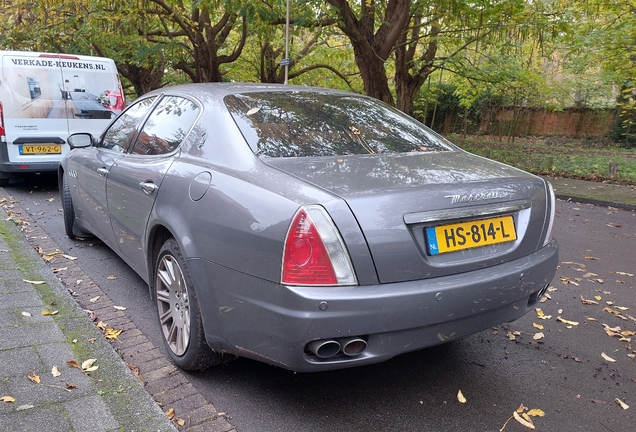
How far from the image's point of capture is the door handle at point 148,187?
3.09 metres

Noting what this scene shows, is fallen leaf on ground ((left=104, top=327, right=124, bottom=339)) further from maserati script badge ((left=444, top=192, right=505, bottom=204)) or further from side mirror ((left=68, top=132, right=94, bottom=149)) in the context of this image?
maserati script badge ((left=444, top=192, right=505, bottom=204))

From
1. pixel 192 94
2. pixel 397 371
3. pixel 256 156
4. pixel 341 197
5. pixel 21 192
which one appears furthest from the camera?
pixel 21 192

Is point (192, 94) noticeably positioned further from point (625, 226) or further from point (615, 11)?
point (615, 11)

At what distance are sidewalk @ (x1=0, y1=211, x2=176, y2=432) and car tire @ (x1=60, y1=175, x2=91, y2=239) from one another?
156cm

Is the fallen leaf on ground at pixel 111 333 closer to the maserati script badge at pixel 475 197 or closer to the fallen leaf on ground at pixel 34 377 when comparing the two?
the fallen leaf on ground at pixel 34 377

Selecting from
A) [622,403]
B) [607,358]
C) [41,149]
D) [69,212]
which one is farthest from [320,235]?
[41,149]

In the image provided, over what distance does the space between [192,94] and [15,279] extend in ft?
6.83

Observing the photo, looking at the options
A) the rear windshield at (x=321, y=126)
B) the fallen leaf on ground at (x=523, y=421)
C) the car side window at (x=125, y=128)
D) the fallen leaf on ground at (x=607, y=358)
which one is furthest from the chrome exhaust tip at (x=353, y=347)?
the car side window at (x=125, y=128)

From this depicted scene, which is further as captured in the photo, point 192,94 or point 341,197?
point 192,94

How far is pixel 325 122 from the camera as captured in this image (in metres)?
3.16

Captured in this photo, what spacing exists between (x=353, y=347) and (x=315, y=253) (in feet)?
1.46

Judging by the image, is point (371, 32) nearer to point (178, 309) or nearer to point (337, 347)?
point (178, 309)

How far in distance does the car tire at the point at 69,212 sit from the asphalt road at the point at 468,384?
1.63 meters

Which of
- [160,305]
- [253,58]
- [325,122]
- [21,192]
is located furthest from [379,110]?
[253,58]
